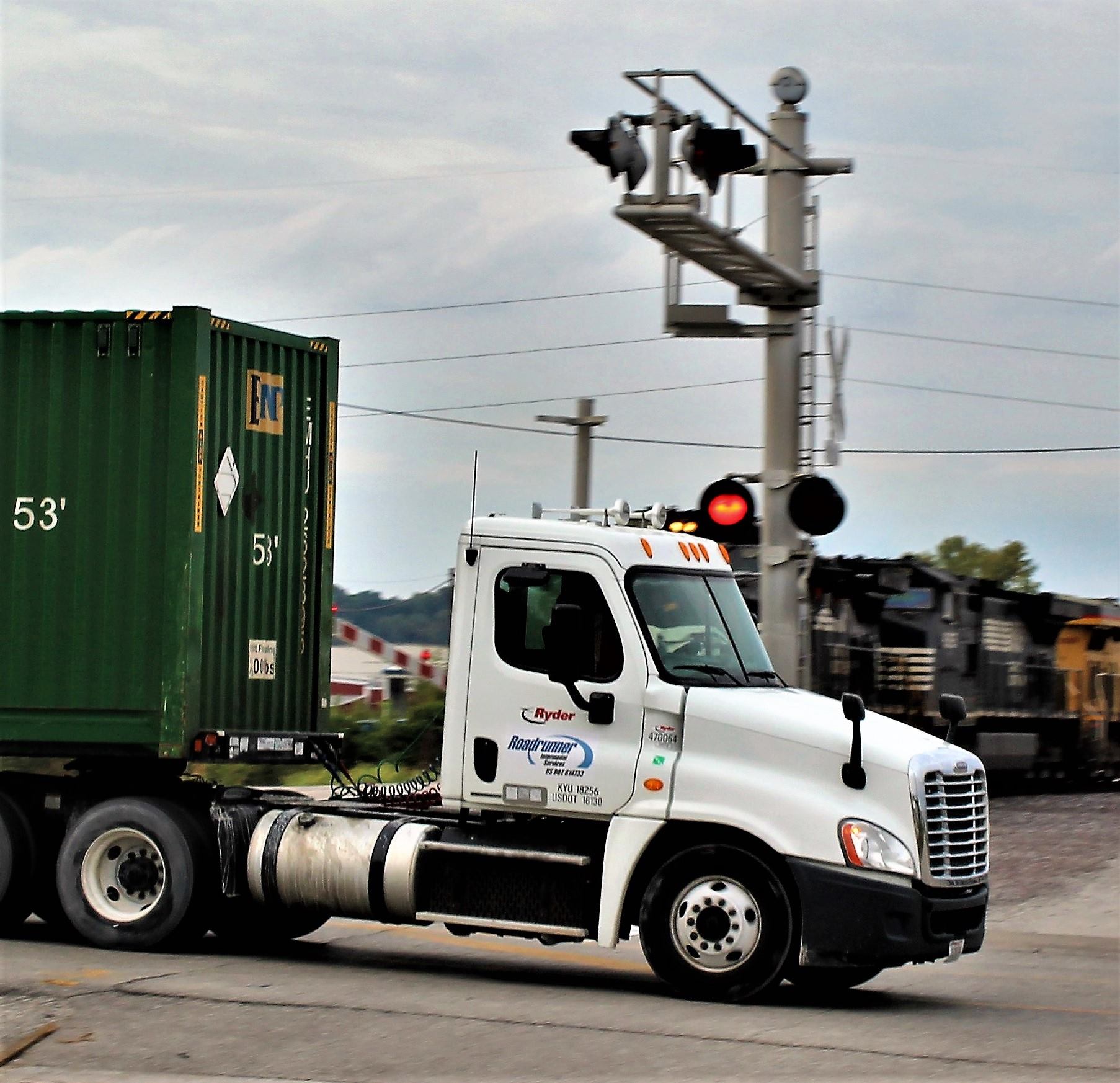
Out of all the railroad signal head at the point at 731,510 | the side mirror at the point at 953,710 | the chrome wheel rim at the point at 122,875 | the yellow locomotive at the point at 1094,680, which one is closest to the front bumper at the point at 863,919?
the side mirror at the point at 953,710

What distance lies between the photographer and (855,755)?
31.8 ft

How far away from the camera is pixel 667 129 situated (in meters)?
13.0

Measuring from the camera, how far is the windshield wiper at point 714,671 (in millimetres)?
10414

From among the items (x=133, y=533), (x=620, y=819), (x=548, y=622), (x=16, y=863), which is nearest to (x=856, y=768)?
(x=620, y=819)

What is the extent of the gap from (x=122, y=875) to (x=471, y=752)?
8.47 ft

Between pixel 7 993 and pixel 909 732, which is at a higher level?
pixel 909 732

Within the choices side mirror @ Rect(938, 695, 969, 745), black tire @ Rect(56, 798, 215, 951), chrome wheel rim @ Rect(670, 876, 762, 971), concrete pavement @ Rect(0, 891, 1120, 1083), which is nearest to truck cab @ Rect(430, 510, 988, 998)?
chrome wheel rim @ Rect(670, 876, 762, 971)

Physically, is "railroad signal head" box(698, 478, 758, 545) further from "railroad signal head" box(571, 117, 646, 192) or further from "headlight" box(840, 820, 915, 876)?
"headlight" box(840, 820, 915, 876)

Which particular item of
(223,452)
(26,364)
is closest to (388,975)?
(223,452)

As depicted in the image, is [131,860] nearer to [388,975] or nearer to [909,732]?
[388,975]

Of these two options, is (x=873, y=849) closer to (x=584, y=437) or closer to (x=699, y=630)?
(x=699, y=630)

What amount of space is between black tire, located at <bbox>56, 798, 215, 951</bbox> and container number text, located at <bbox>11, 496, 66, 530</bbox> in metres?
1.87

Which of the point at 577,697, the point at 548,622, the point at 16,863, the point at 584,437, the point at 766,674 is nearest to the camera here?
the point at 577,697

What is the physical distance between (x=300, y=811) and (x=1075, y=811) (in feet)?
53.7
